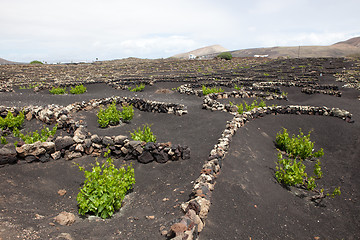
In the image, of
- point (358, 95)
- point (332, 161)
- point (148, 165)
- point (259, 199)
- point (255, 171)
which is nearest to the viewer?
point (259, 199)

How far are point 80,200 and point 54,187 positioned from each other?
1808 millimetres

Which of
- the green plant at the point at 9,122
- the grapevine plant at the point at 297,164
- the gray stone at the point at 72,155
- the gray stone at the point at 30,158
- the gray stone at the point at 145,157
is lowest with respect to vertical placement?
the grapevine plant at the point at 297,164

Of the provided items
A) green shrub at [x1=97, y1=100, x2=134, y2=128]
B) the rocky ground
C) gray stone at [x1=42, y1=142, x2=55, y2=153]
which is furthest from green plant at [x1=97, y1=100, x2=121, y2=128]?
gray stone at [x1=42, y1=142, x2=55, y2=153]

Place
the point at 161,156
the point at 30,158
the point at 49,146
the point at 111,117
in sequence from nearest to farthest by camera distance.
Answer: the point at 30,158
the point at 49,146
the point at 161,156
the point at 111,117

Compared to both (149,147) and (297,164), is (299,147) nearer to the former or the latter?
(297,164)

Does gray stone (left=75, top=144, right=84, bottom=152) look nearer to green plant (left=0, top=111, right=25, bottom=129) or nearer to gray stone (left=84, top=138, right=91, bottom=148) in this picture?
gray stone (left=84, top=138, right=91, bottom=148)

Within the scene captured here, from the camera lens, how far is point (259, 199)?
18.7 feet

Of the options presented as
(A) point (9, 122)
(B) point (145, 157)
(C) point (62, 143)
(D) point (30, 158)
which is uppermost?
(A) point (9, 122)

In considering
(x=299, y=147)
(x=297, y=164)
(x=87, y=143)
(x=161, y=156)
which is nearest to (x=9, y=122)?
(x=87, y=143)

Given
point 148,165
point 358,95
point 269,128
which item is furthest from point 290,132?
point 358,95

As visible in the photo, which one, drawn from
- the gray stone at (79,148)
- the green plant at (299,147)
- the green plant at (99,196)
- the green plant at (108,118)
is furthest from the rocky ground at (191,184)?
the green plant at (299,147)

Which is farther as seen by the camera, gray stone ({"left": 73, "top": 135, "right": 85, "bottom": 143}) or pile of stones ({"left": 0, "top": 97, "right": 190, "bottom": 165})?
gray stone ({"left": 73, "top": 135, "right": 85, "bottom": 143})

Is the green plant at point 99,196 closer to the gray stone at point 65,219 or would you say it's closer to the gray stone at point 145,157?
the gray stone at point 65,219

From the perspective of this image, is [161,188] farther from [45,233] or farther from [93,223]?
[45,233]
